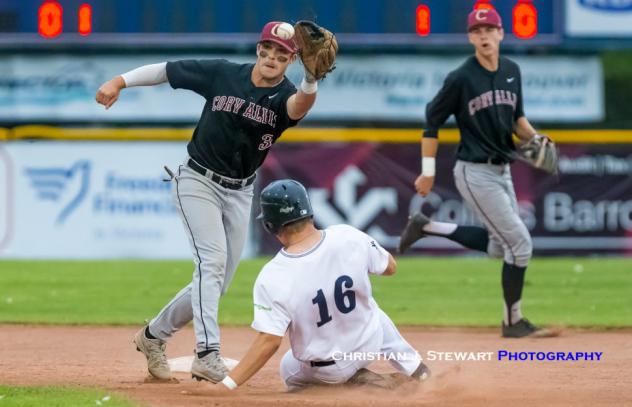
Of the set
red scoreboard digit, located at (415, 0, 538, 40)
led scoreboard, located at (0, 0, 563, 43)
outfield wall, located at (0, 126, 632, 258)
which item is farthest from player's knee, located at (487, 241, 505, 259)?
led scoreboard, located at (0, 0, 563, 43)

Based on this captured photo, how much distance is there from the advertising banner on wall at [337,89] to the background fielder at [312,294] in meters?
13.8

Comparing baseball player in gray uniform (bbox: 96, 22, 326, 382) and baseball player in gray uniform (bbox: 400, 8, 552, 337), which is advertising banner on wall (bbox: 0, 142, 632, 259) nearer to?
baseball player in gray uniform (bbox: 400, 8, 552, 337)

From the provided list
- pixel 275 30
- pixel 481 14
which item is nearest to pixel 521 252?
pixel 481 14

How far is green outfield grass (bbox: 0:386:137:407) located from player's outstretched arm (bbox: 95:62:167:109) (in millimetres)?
1397

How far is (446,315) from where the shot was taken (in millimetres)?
9836

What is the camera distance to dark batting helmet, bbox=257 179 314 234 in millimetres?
5508

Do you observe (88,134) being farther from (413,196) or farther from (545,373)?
(545,373)

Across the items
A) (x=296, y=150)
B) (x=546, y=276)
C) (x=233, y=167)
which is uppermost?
(x=233, y=167)

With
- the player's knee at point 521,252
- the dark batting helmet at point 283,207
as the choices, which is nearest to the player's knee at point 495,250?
the player's knee at point 521,252

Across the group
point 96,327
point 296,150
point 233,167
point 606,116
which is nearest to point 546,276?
point 296,150

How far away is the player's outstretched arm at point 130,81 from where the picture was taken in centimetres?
620

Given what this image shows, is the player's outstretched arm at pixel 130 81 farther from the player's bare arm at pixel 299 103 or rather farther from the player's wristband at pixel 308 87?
the player's wristband at pixel 308 87

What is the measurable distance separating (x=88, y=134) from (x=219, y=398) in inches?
394

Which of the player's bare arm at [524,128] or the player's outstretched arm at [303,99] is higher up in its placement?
the player's outstretched arm at [303,99]
